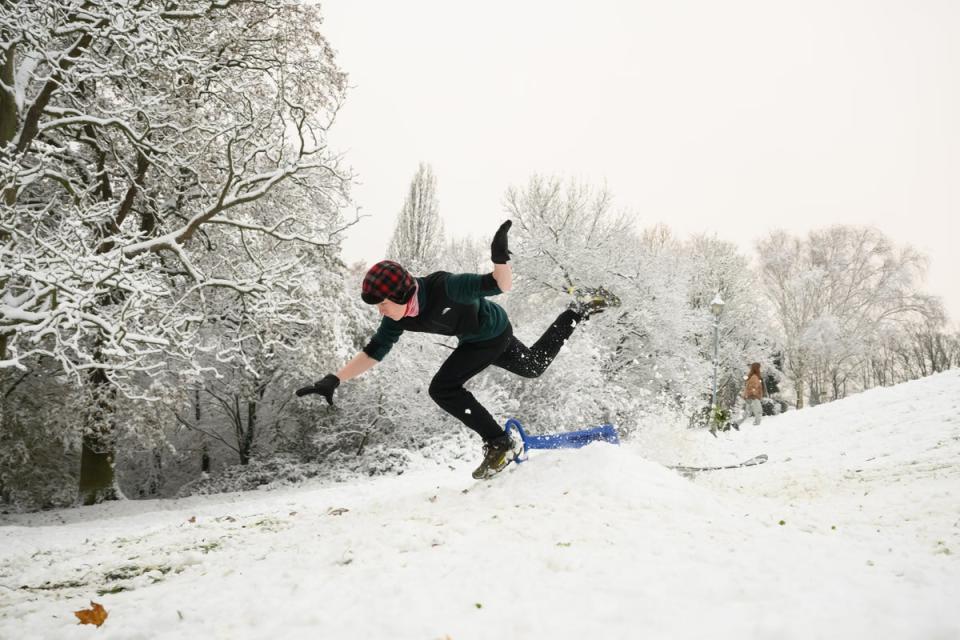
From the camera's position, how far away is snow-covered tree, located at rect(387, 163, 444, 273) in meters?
31.5

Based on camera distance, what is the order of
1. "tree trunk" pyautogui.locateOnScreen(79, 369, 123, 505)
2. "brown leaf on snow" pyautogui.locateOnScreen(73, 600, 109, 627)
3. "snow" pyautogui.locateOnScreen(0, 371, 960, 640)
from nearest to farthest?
"snow" pyautogui.locateOnScreen(0, 371, 960, 640) < "brown leaf on snow" pyautogui.locateOnScreen(73, 600, 109, 627) < "tree trunk" pyautogui.locateOnScreen(79, 369, 123, 505)

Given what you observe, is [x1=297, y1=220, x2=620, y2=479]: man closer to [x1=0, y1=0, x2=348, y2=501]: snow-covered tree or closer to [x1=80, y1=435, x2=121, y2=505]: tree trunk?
[x1=0, y1=0, x2=348, y2=501]: snow-covered tree

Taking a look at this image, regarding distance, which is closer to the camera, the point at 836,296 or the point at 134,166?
the point at 134,166

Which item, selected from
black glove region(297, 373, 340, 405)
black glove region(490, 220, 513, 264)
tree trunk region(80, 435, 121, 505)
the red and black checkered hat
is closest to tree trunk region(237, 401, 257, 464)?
tree trunk region(80, 435, 121, 505)

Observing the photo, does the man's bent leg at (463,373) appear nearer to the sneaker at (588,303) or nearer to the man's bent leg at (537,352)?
the man's bent leg at (537,352)

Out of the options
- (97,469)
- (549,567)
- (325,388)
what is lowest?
(97,469)

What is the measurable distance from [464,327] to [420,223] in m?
28.7

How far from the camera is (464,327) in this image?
13.1ft

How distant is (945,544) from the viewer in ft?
9.03

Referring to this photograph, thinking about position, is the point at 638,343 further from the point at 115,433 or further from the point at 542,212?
the point at 115,433

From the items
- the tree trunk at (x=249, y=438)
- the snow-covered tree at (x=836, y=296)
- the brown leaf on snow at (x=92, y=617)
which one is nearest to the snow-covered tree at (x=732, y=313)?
the snow-covered tree at (x=836, y=296)

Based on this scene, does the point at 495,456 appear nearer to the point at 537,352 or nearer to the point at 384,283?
the point at 537,352

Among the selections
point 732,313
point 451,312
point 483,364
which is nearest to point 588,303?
point 483,364

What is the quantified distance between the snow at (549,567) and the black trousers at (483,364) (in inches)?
24.4
